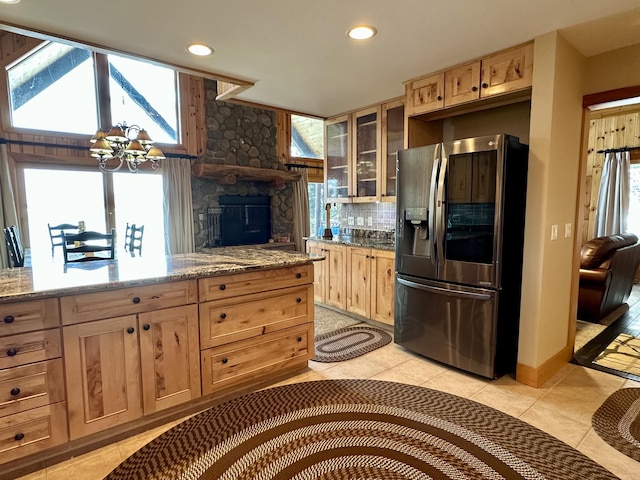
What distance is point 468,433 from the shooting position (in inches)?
79.6

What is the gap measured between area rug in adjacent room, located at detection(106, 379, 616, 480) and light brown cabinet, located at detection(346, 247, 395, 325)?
4.44ft

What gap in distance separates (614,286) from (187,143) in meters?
6.24

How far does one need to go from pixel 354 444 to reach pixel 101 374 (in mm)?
1425

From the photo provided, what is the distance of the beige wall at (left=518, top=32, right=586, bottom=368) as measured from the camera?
2.39m

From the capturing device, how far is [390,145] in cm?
393

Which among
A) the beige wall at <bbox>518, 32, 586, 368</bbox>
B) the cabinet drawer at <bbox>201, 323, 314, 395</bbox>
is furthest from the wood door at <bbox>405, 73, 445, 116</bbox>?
the cabinet drawer at <bbox>201, 323, 314, 395</bbox>

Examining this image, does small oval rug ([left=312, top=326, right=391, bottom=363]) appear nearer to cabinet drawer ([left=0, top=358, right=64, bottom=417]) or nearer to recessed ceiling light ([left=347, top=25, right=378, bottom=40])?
cabinet drawer ([left=0, top=358, right=64, bottom=417])

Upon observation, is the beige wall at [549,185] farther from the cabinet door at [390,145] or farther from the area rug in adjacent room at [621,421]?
the cabinet door at [390,145]

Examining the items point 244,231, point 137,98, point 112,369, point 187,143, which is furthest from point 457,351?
point 137,98

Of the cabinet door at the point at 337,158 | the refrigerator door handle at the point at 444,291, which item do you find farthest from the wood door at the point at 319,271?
the refrigerator door handle at the point at 444,291

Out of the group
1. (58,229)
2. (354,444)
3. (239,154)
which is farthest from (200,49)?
(239,154)

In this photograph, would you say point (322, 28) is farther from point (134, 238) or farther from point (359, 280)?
point (134, 238)

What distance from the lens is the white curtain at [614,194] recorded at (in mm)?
5984

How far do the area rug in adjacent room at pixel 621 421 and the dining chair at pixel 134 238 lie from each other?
15.9 feet
